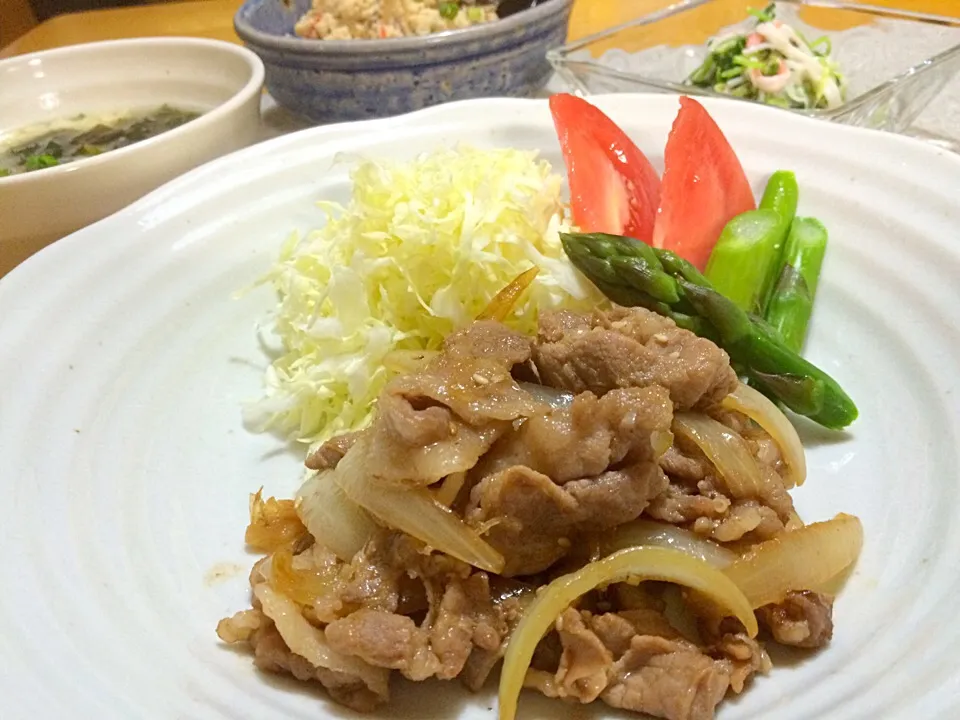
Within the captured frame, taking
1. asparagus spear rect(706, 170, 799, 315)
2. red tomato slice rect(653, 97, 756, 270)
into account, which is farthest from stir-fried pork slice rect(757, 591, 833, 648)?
red tomato slice rect(653, 97, 756, 270)

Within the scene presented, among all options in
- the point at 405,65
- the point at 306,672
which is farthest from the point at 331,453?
the point at 405,65

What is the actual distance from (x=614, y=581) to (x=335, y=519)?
2.35 feet

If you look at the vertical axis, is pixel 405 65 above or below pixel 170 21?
above

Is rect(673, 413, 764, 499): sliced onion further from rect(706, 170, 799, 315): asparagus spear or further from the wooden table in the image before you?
the wooden table

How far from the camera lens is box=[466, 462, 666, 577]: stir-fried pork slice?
72.5 inches

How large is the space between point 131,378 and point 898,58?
410 cm

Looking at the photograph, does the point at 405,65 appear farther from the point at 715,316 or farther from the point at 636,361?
the point at 636,361

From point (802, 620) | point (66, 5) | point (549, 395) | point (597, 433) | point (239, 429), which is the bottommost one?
point (66, 5)

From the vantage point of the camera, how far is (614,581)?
1.85m

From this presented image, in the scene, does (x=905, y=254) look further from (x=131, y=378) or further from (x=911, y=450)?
(x=131, y=378)

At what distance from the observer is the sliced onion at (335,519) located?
2014mm

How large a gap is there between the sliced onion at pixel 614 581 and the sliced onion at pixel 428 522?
0.15 meters

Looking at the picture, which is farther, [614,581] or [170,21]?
[170,21]

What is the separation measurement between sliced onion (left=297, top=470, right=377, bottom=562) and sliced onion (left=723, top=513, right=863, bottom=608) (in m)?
0.88
